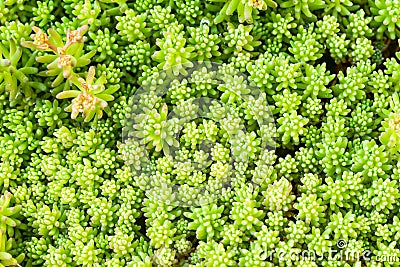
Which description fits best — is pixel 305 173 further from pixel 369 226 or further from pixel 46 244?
pixel 46 244

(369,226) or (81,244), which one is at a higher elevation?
(369,226)

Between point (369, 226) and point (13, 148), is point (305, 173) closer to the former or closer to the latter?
point (369, 226)

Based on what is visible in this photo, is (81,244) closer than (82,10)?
Yes

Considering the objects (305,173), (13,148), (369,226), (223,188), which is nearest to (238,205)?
(223,188)

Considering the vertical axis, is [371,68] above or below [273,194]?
above

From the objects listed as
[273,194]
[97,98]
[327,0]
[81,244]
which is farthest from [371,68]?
[81,244]

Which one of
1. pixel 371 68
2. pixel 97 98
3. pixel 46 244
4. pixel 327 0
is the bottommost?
pixel 46 244
